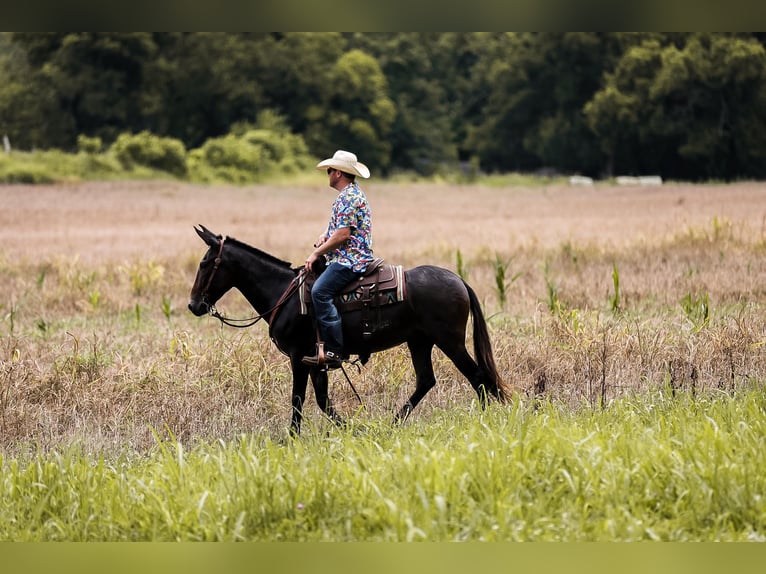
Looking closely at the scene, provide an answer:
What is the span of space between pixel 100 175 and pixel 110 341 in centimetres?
2096

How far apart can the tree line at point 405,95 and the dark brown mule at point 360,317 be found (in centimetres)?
2595

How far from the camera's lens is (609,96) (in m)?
35.3

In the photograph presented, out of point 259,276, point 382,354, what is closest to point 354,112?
point 382,354

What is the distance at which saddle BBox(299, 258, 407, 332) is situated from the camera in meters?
6.87

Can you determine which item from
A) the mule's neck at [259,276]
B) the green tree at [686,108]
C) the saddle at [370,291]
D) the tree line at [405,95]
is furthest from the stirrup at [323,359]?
the tree line at [405,95]

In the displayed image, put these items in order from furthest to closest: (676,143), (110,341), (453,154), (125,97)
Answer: (453,154)
(125,97)
(676,143)
(110,341)

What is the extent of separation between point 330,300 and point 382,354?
5.21 ft

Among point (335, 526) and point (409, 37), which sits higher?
point (409, 37)

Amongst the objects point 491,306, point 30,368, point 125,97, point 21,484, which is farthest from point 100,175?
point 21,484

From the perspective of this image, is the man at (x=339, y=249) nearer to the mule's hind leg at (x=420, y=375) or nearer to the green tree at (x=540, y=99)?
the mule's hind leg at (x=420, y=375)

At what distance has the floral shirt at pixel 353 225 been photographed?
661cm

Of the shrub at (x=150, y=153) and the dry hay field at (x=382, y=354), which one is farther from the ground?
the shrub at (x=150, y=153)

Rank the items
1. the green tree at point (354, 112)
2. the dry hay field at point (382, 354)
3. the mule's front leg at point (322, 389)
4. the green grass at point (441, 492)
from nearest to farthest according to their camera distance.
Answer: the green grass at point (441, 492), the mule's front leg at point (322, 389), the dry hay field at point (382, 354), the green tree at point (354, 112)

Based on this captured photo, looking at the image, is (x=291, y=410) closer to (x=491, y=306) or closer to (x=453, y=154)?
(x=491, y=306)
